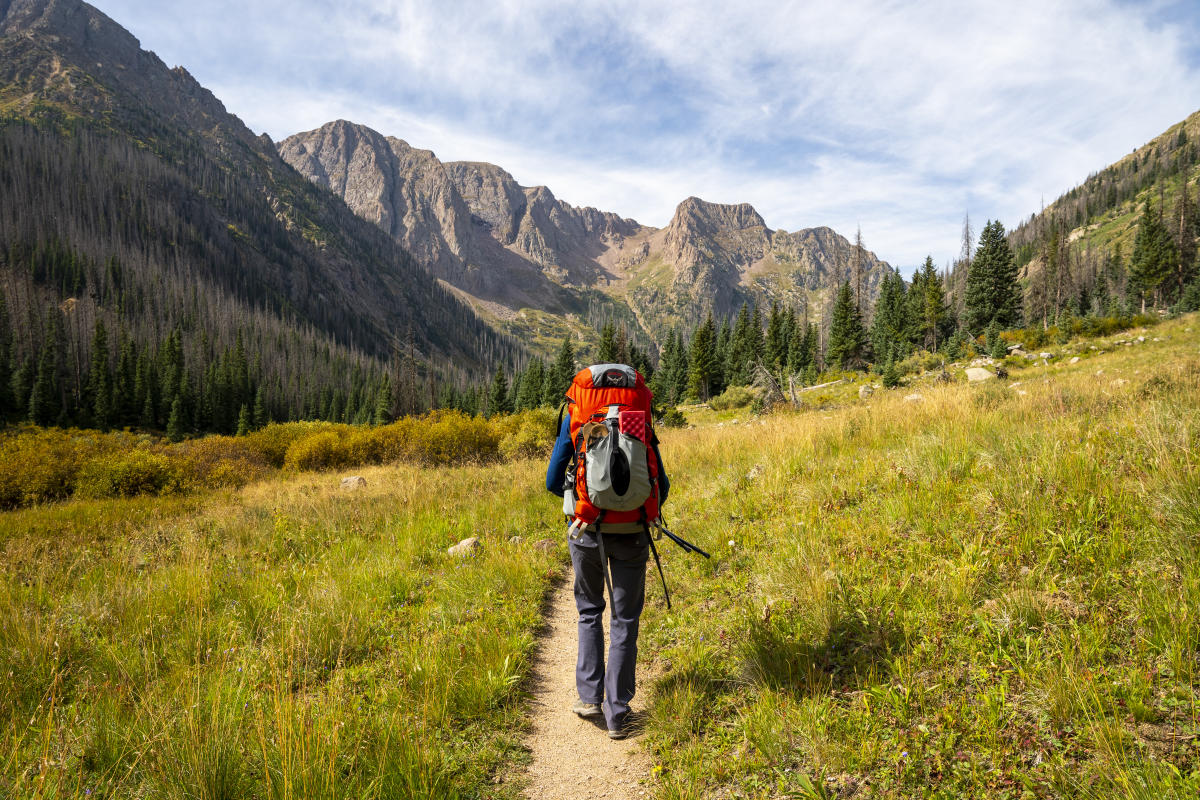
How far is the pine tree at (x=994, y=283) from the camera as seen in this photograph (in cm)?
4388

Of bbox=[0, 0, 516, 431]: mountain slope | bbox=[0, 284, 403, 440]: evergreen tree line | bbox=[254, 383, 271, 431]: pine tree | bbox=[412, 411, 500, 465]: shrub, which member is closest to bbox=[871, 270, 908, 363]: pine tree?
bbox=[412, 411, 500, 465]: shrub

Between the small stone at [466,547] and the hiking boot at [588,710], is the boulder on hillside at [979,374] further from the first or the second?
the hiking boot at [588,710]

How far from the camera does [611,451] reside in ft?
11.2

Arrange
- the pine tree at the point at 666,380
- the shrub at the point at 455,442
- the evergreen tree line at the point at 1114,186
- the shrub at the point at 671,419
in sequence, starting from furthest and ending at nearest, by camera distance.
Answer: the evergreen tree line at the point at 1114,186 → the pine tree at the point at 666,380 → the shrub at the point at 671,419 → the shrub at the point at 455,442

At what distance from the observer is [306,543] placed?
25.8 feet

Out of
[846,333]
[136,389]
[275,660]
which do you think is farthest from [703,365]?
[136,389]

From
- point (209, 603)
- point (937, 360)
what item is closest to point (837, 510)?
point (209, 603)

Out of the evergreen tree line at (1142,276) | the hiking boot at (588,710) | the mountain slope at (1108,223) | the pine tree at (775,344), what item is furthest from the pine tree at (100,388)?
the mountain slope at (1108,223)

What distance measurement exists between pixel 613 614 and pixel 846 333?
56.5 m

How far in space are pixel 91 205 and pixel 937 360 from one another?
664 ft

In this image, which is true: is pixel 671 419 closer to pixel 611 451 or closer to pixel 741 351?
pixel 611 451

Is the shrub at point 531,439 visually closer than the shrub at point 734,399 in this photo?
Yes

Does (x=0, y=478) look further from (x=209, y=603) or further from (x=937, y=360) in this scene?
(x=937, y=360)

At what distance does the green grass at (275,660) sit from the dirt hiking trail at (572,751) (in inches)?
7.2
